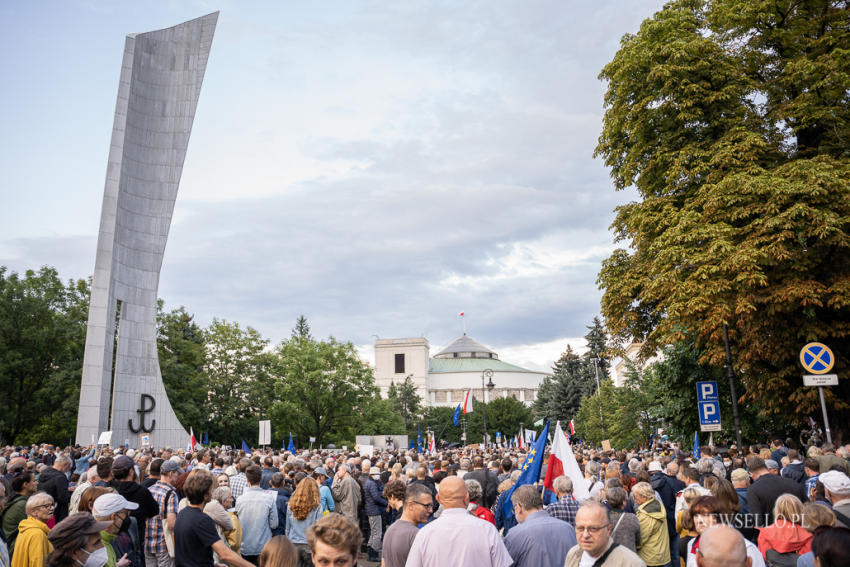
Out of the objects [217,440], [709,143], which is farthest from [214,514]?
[217,440]

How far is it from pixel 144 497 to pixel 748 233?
16166 millimetres

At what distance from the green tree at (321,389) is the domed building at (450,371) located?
64.6m

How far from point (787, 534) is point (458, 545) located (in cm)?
289

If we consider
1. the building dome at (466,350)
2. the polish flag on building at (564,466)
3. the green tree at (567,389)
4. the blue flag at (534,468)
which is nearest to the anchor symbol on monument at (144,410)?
the blue flag at (534,468)

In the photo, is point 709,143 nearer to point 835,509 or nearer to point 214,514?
point 835,509

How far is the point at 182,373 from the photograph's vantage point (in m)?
47.4

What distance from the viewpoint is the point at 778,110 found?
62.3ft

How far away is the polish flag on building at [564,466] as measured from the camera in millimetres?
7574

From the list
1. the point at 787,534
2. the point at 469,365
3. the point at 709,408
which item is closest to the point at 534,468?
the point at 787,534

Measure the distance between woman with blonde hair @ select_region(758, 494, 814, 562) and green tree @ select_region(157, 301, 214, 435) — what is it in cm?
4387

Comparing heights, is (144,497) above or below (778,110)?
below

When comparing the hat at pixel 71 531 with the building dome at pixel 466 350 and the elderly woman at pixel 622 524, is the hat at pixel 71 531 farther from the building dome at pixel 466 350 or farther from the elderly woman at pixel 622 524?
the building dome at pixel 466 350

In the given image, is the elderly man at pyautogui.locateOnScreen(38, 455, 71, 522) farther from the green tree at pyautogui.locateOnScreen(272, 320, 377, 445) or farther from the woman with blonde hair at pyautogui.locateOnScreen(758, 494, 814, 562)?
the green tree at pyautogui.locateOnScreen(272, 320, 377, 445)

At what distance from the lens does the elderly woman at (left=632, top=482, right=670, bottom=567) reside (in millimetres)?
7137
